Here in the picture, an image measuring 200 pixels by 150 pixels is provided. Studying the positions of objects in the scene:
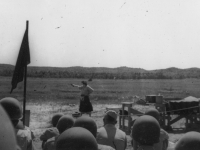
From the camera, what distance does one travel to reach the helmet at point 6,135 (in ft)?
4.79

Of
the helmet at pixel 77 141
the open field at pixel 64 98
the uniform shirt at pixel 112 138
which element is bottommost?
the open field at pixel 64 98

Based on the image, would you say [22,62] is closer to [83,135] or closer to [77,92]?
[83,135]

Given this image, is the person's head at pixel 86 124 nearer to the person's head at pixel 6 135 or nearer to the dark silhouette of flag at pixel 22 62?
the person's head at pixel 6 135

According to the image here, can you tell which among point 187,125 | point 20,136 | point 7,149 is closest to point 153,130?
point 20,136

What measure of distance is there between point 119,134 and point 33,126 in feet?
29.0

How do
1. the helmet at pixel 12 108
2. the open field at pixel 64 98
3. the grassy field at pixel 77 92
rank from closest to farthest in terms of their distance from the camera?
the helmet at pixel 12 108 → the open field at pixel 64 98 → the grassy field at pixel 77 92

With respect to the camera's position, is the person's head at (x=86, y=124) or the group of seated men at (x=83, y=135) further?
the person's head at (x=86, y=124)

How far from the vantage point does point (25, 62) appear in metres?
6.82

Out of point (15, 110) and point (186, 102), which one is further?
point (186, 102)

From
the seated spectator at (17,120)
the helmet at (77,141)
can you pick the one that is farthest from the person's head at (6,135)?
the seated spectator at (17,120)

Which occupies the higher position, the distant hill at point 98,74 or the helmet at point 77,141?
the distant hill at point 98,74

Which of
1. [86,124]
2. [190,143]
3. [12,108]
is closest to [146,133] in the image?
[86,124]

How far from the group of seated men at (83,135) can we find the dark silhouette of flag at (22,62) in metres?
1.93

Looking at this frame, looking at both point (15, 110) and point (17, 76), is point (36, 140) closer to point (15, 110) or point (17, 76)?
point (17, 76)
